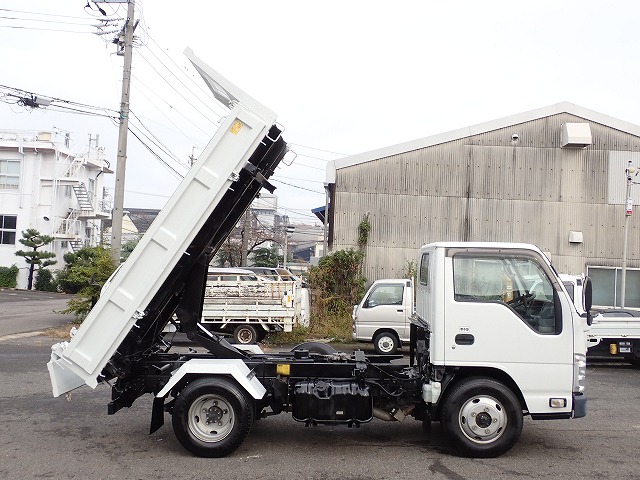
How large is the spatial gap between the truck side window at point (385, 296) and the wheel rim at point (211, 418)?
964 cm

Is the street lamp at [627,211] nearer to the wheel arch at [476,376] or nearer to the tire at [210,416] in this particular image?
the wheel arch at [476,376]

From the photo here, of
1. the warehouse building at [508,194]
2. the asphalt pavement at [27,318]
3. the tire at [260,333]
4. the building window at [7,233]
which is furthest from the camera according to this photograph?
the building window at [7,233]

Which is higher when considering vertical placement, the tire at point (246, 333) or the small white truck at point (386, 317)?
the small white truck at point (386, 317)

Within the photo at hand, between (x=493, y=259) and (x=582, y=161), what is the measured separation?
53.1 ft

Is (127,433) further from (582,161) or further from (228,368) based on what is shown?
(582,161)

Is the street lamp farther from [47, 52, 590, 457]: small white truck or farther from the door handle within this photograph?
the door handle

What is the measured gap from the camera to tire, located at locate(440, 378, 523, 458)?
6754 mm

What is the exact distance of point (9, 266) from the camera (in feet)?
155

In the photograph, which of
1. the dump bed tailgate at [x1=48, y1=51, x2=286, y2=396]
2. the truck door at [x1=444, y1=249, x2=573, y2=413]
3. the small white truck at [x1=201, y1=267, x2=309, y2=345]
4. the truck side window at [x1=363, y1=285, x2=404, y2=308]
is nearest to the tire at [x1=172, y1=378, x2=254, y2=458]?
the dump bed tailgate at [x1=48, y1=51, x2=286, y2=396]

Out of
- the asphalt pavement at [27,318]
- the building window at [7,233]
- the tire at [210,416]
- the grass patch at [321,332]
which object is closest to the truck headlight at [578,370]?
the tire at [210,416]

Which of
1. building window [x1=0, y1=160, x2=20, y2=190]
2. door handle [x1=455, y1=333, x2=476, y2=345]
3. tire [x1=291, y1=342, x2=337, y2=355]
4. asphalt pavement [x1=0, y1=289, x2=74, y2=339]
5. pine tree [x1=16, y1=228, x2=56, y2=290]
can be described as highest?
building window [x1=0, y1=160, x2=20, y2=190]

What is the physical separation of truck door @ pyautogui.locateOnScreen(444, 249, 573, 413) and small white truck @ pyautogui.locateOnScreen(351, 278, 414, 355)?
8897 millimetres

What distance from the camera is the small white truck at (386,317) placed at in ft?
52.2

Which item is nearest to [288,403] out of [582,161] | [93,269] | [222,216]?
[222,216]
